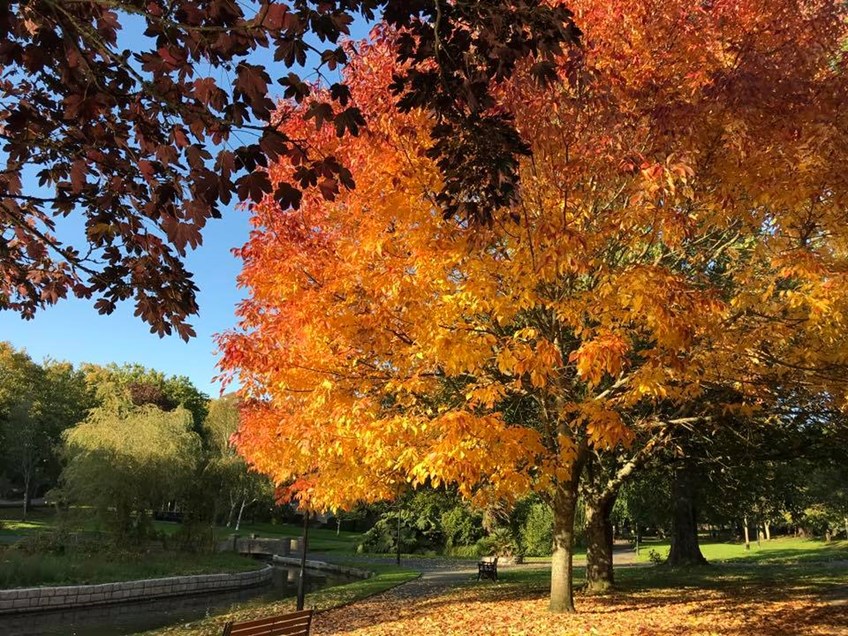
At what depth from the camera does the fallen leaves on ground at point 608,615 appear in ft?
29.2

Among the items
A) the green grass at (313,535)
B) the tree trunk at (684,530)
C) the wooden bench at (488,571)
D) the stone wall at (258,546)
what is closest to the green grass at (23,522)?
the green grass at (313,535)

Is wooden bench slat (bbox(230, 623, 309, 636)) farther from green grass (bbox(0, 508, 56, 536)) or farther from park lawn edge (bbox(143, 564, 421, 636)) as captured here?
green grass (bbox(0, 508, 56, 536))

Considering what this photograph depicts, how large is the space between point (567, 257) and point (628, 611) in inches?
308

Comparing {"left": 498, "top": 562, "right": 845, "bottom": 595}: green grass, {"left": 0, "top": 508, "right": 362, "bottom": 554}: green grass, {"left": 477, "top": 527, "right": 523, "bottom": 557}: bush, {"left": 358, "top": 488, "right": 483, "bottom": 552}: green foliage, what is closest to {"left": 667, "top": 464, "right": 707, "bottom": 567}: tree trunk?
{"left": 498, "top": 562, "right": 845, "bottom": 595}: green grass

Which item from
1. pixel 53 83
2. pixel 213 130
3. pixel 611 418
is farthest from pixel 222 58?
pixel 611 418

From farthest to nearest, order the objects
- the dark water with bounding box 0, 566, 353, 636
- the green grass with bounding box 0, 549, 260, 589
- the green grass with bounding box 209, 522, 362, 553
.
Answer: the green grass with bounding box 209, 522, 362, 553 → the green grass with bounding box 0, 549, 260, 589 → the dark water with bounding box 0, 566, 353, 636

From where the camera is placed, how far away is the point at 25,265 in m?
4.66

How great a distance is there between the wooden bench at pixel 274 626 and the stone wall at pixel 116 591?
13.5m

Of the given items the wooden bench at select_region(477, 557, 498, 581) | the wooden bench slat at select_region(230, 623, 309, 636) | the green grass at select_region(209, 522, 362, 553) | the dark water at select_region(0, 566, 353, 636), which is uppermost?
the wooden bench slat at select_region(230, 623, 309, 636)

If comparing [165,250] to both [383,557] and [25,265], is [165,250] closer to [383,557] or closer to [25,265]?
[25,265]

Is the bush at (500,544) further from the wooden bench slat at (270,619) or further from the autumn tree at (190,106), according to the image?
the autumn tree at (190,106)

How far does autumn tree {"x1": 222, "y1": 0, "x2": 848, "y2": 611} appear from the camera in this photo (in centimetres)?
605

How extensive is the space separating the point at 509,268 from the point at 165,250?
3.75 meters

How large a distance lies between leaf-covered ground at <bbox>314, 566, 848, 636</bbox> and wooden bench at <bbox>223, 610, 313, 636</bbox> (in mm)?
2514
